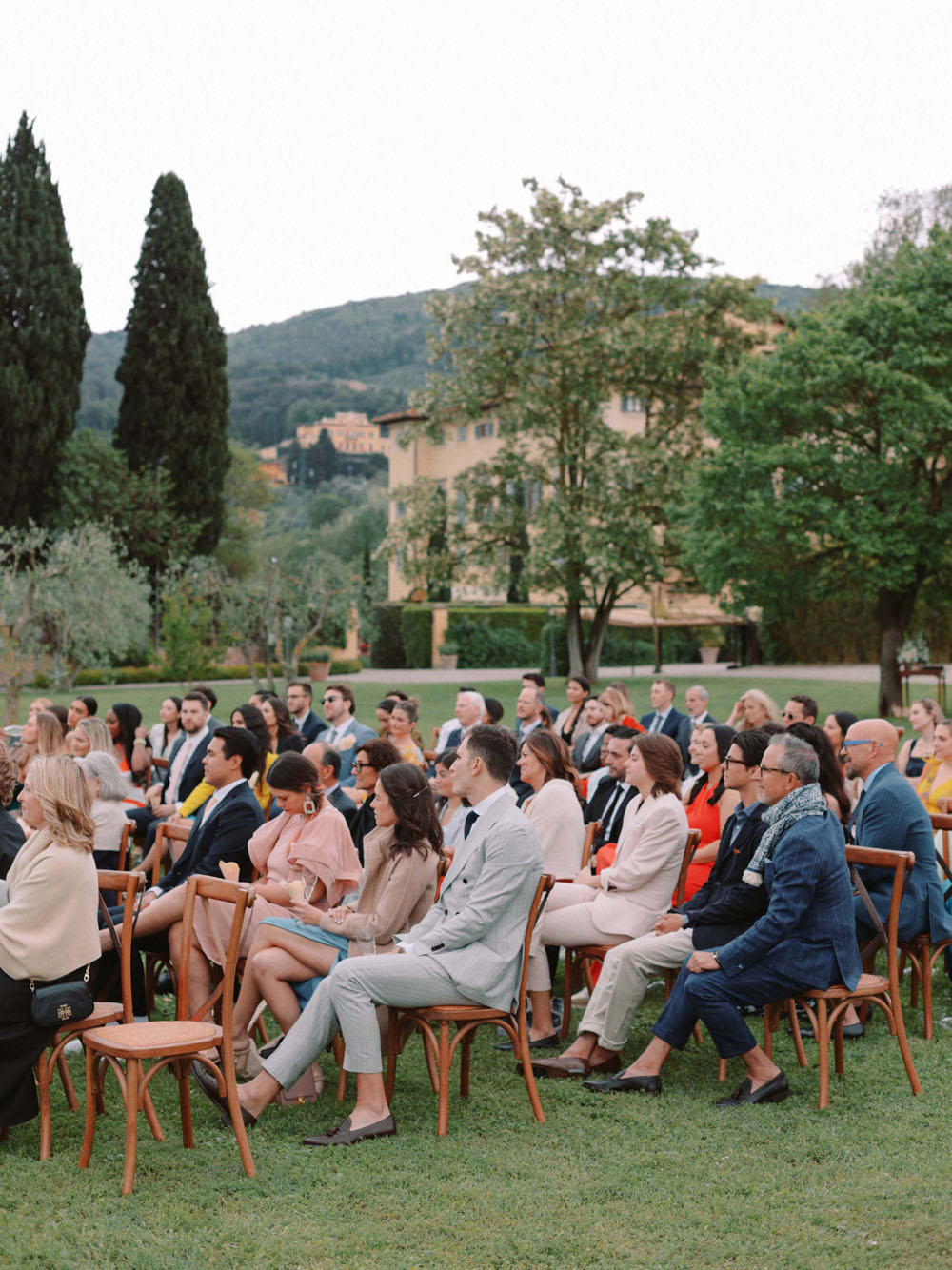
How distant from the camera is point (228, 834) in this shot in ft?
20.1

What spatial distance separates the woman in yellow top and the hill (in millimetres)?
126809

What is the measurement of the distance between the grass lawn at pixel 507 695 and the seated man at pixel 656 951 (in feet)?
59.1

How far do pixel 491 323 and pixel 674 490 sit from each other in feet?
20.4

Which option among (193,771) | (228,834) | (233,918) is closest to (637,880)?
(228,834)

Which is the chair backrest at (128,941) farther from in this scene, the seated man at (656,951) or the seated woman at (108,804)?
the seated woman at (108,804)

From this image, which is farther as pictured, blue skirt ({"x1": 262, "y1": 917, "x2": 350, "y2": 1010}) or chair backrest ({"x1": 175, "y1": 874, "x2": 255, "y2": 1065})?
blue skirt ({"x1": 262, "y1": 917, "x2": 350, "y2": 1010})

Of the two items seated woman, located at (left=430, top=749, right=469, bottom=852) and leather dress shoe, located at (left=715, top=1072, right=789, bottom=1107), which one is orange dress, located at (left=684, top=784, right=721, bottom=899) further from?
leather dress shoe, located at (left=715, top=1072, right=789, bottom=1107)

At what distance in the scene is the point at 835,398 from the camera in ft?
81.5

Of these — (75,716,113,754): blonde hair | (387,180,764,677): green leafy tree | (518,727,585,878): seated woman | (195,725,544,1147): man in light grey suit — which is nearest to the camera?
(195,725,544,1147): man in light grey suit

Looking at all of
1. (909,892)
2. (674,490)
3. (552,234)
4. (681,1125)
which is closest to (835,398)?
(674,490)

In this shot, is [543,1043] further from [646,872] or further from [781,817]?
[781,817]

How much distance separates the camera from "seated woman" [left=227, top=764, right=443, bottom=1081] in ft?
17.5

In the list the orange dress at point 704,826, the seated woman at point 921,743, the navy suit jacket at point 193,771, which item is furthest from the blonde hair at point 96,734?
the seated woman at point 921,743

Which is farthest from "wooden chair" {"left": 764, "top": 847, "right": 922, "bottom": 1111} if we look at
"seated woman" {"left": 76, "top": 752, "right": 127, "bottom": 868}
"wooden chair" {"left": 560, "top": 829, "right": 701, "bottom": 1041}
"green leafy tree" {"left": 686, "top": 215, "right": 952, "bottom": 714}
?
"green leafy tree" {"left": 686, "top": 215, "right": 952, "bottom": 714}
